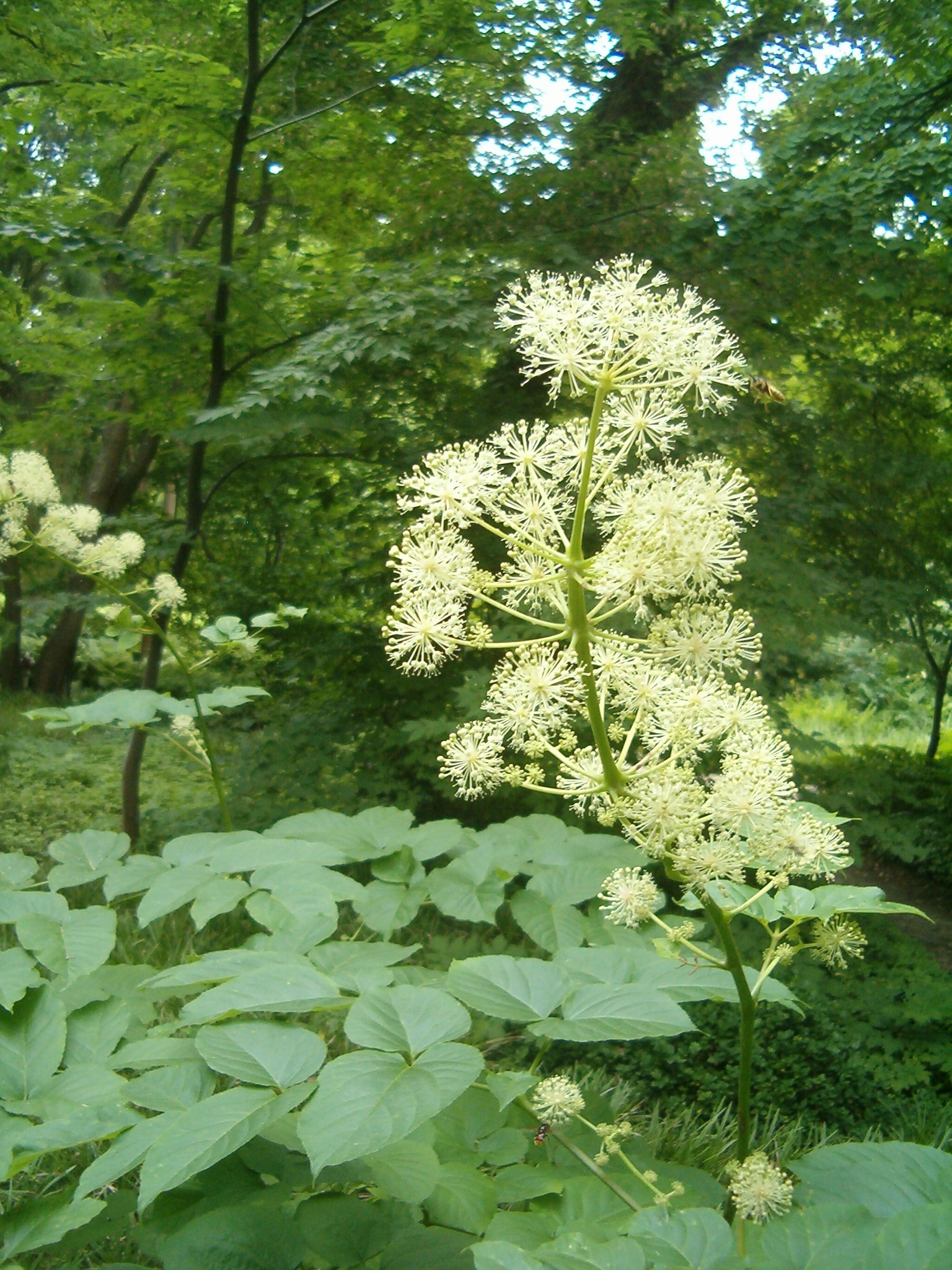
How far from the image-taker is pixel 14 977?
5.05ft

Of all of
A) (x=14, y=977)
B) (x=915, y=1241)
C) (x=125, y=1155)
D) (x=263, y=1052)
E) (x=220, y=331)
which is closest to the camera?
(x=915, y=1241)

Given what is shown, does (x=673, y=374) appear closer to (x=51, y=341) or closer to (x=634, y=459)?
(x=634, y=459)

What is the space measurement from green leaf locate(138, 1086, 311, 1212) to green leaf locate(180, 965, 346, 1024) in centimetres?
11

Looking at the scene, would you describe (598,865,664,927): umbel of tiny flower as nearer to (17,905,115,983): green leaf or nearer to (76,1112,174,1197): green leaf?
(76,1112,174,1197): green leaf

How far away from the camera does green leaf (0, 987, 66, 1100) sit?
4.67 ft

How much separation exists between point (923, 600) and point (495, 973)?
4648mm

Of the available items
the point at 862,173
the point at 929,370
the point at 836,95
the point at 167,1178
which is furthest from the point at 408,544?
the point at 929,370

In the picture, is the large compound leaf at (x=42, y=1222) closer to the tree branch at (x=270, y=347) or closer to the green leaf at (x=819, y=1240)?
the green leaf at (x=819, y=1240)

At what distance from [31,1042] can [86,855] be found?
2.57 ft

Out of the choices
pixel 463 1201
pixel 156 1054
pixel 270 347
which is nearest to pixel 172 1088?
pixel 156 1054

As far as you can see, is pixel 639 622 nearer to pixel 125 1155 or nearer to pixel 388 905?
pixel 388 905

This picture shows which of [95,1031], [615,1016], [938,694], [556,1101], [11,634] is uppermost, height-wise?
[615,1016]

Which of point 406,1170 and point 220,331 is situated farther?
point 220,331

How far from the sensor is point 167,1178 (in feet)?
3.42
